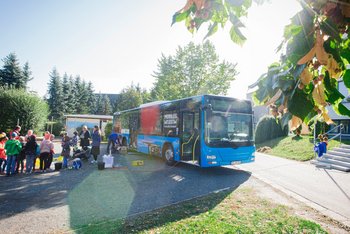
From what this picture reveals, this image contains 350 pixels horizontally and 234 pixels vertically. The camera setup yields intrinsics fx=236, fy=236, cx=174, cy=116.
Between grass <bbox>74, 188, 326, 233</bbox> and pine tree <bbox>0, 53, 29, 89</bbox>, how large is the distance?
164 ft

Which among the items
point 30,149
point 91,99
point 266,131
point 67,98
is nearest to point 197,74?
point 266,131

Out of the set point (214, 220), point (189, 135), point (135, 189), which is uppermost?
point (189, 135)

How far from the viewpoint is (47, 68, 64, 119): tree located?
185 ft

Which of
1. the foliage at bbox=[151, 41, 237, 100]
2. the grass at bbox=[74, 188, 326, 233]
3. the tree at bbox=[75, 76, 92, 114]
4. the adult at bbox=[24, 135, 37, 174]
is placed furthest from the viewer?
the tree at bbox=[75, 76, 92, 114]

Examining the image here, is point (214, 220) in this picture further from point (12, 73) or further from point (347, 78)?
point (12, 73)

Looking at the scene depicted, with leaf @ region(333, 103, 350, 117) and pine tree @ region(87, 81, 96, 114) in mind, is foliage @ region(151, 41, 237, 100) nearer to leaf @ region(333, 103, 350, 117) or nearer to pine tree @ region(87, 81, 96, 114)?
leaf @ region(333, 103, 350, 117)

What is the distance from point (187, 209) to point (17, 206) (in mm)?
4409

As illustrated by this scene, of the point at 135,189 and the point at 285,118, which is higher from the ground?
the point at 285,118

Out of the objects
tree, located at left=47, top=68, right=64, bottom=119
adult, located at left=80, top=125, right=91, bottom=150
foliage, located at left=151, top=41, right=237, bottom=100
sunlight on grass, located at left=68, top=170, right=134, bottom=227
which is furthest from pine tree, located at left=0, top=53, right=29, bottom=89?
sunlight on grass, located at left=68, top=170, right=134, bottom=227

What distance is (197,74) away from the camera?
35.9m

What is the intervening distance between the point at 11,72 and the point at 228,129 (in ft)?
161

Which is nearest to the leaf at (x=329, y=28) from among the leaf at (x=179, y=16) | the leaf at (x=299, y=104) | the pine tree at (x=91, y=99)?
the leaf at (x=299, y=104)

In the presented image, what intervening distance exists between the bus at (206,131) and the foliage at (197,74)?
2190cm

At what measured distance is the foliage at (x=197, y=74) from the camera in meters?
35.0
